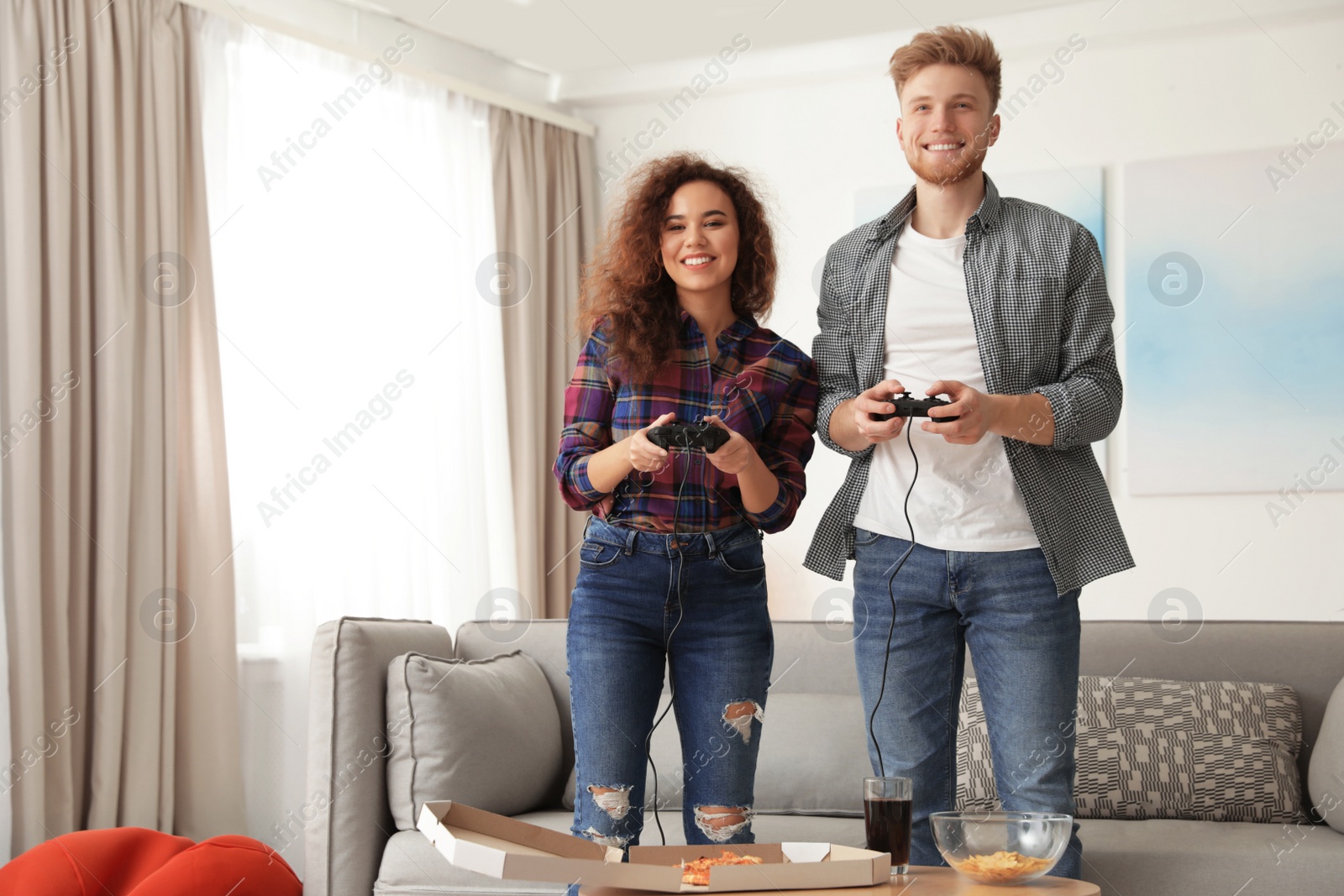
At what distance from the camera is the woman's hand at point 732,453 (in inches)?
61.9

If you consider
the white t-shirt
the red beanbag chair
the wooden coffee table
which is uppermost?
the white t-shirt

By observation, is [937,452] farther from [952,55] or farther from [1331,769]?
[1331,769]

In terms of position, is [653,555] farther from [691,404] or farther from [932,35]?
[932,35]

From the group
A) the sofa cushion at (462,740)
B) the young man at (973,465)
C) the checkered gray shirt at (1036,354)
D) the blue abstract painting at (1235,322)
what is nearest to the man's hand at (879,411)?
the young man at (973,465)

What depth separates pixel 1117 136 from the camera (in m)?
3.85

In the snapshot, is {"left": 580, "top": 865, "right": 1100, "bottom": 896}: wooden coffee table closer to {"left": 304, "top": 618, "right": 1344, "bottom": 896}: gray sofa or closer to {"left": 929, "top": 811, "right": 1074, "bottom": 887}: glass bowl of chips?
{"left": 929, "top": 811, "right": 1074, "bottom": 887}: glass bowl of chips

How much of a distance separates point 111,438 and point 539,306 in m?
1.73

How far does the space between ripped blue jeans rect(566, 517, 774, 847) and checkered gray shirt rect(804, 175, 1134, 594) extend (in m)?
0.19

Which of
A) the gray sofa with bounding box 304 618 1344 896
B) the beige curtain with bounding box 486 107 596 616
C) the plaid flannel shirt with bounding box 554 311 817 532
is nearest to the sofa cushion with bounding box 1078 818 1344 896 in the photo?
the gray sofa with bounding box 304 618 1344 896

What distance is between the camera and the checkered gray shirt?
163 cm

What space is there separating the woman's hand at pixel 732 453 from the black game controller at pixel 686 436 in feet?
0.07

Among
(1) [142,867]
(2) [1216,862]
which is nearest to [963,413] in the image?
(2) [1216,862]

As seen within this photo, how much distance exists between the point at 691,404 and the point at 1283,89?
2.83 meters

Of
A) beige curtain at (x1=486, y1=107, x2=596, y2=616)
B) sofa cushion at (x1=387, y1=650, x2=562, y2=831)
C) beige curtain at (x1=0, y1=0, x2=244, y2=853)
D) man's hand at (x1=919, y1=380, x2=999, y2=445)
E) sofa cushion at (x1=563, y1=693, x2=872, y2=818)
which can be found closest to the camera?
man's hand at (x1=919, y1=380, x2=999, y2=445)
